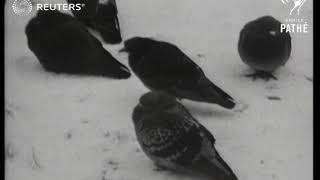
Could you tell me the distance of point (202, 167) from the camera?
3.18m

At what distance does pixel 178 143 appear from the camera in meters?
3.21

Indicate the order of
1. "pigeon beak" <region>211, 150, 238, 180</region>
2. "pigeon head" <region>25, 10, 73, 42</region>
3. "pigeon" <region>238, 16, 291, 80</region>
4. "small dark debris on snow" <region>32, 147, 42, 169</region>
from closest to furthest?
"pigeon beak" <region>211, 150, 238, 180</region> < "small dark debris on snow" <region>32, 147, 42, 169</region> < "pigeon head" <region>25, 10, 73, 42</region> < "pigeon" <region>238, 16, 291, 80</region>

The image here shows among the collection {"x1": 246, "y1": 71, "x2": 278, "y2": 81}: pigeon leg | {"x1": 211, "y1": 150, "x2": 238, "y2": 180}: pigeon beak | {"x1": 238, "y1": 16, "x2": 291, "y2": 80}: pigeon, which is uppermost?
{"x1": 238, "y1": 16, "x2": 291, "y2": 80}: pigeon

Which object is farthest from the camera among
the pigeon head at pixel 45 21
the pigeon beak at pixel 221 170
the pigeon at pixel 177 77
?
the pigeon head at pixel 45 21

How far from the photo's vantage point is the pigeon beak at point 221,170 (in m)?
3.17

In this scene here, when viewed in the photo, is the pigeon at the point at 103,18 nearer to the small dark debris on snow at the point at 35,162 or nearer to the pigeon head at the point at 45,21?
the pigeon head at the point at 45,21

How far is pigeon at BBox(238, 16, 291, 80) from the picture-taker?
3939 millimetres

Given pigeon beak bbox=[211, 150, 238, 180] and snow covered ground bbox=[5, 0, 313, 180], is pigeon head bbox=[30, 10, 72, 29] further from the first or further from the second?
pigeon beak bbox=[211, 150, 238, 180]

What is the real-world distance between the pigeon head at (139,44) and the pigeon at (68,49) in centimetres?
12

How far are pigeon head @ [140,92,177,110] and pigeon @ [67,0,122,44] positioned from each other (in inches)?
24.4

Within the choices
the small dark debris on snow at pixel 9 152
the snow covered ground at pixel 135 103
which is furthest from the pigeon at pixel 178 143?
the small dark debris on snow at pixel 9 152

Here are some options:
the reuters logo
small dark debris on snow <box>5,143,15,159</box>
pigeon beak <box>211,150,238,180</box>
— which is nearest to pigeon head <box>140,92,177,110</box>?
pigeon beak <box>211,150,238,180</box>

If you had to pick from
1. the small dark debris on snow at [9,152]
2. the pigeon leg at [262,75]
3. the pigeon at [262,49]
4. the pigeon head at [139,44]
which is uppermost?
the pigeon head at [139,44]
